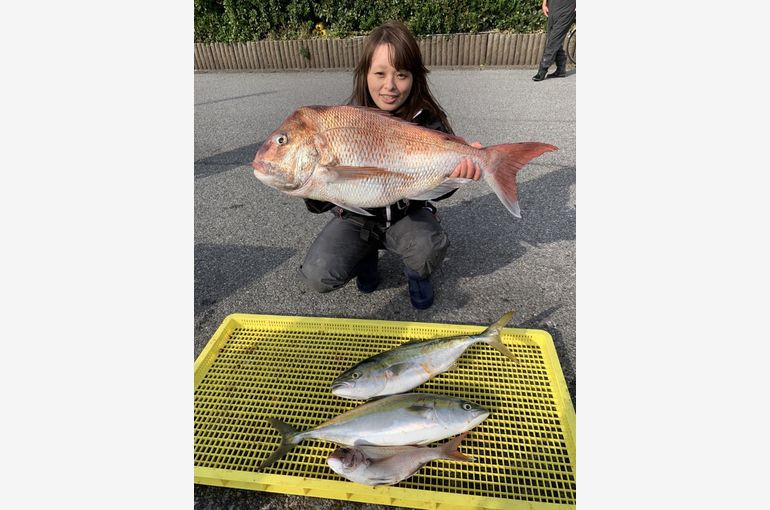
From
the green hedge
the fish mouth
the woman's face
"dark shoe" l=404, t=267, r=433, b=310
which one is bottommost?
"dark shoe" l=404, t=267, r=433, b=310

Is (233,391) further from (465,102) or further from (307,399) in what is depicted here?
(465,102)

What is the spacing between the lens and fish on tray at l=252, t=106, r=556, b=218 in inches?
72.8

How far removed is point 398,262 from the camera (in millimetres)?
3105

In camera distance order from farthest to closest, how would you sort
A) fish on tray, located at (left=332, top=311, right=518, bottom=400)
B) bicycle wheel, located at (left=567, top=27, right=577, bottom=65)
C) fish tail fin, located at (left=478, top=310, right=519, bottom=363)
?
bicycle wheel, located at (left=567, top=27, right=577, bottom=65), fish tail fin, located at (left=478, top=310, right=519, bottom=363), fish on tray, located at (left=332, top=311, right=518, bottom=400)

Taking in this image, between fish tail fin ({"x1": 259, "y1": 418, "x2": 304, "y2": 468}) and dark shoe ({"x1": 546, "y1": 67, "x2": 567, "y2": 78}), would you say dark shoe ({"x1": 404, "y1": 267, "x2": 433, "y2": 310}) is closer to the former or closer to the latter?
fish tail fin ({"x1": 259, "y1": 418, "x2": 304, "y2": 468})

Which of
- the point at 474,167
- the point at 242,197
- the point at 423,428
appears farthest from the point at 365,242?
the point at 242,197

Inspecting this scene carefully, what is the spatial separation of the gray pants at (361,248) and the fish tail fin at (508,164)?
1.78 feet

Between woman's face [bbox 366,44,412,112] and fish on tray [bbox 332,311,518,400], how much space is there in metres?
1.49

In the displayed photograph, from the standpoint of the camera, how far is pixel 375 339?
7.23 feet

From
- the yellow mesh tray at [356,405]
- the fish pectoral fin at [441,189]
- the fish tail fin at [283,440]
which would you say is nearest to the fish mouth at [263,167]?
the fish pectoral fin at [441,189]

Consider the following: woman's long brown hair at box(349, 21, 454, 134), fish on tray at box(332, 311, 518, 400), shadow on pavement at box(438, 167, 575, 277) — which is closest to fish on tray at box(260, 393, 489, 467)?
fish on tray at box(332, 311, 518, 400)

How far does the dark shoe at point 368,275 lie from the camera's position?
2.69 metres

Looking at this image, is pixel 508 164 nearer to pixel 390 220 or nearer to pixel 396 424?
pixel 390 220

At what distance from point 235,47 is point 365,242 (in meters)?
11.7
